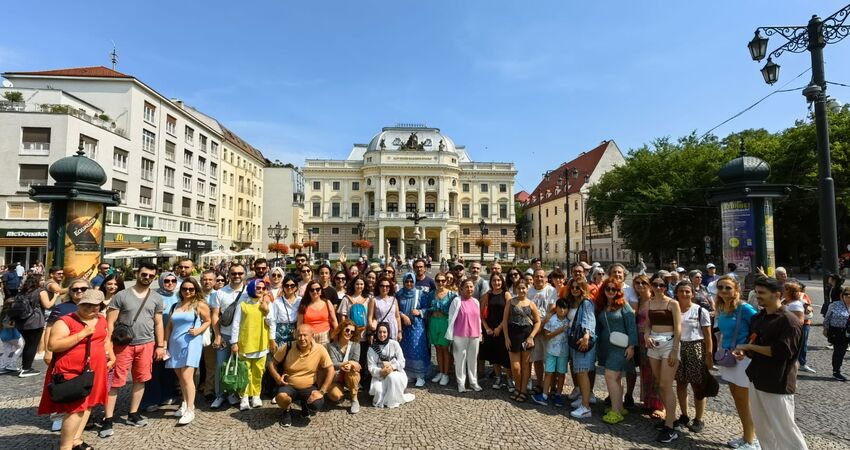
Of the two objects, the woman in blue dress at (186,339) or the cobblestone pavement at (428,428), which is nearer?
→ the cobblestone pavement at (428,428)

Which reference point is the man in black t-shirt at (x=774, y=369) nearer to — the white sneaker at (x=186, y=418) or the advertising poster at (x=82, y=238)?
the white sneaker at (x=186, y=418)

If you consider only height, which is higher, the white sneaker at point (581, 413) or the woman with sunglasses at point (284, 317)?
the woman with sunglasses at point (284, 317)

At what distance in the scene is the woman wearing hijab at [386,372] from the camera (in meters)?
5.66

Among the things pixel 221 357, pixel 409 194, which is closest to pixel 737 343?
pixel 221 357

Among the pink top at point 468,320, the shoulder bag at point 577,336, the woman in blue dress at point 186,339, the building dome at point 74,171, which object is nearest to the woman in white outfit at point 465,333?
the pink top at point 468,320

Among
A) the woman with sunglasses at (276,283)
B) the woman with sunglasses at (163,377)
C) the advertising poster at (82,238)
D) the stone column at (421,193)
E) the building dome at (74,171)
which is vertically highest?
the stone column at (421,193)

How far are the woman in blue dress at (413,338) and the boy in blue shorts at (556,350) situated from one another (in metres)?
1.72

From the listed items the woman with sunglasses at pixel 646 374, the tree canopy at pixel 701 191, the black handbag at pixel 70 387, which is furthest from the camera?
the tree canopy at pixel 701 191

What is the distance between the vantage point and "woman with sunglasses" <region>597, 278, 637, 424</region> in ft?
16.9

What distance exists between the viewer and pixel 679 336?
185 inches

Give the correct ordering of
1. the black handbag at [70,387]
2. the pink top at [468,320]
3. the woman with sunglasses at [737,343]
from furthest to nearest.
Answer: the pink top at [468,320], the woman with sunglasses at [737,343], the black handbag at [70,387]

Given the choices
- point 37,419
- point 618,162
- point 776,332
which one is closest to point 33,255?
point 37,419

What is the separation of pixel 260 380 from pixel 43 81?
41.8 metres

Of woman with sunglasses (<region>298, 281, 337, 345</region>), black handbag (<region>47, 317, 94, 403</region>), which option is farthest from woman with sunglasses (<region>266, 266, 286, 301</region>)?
black handbag (<region>47, 317, 94, 403</region>)
